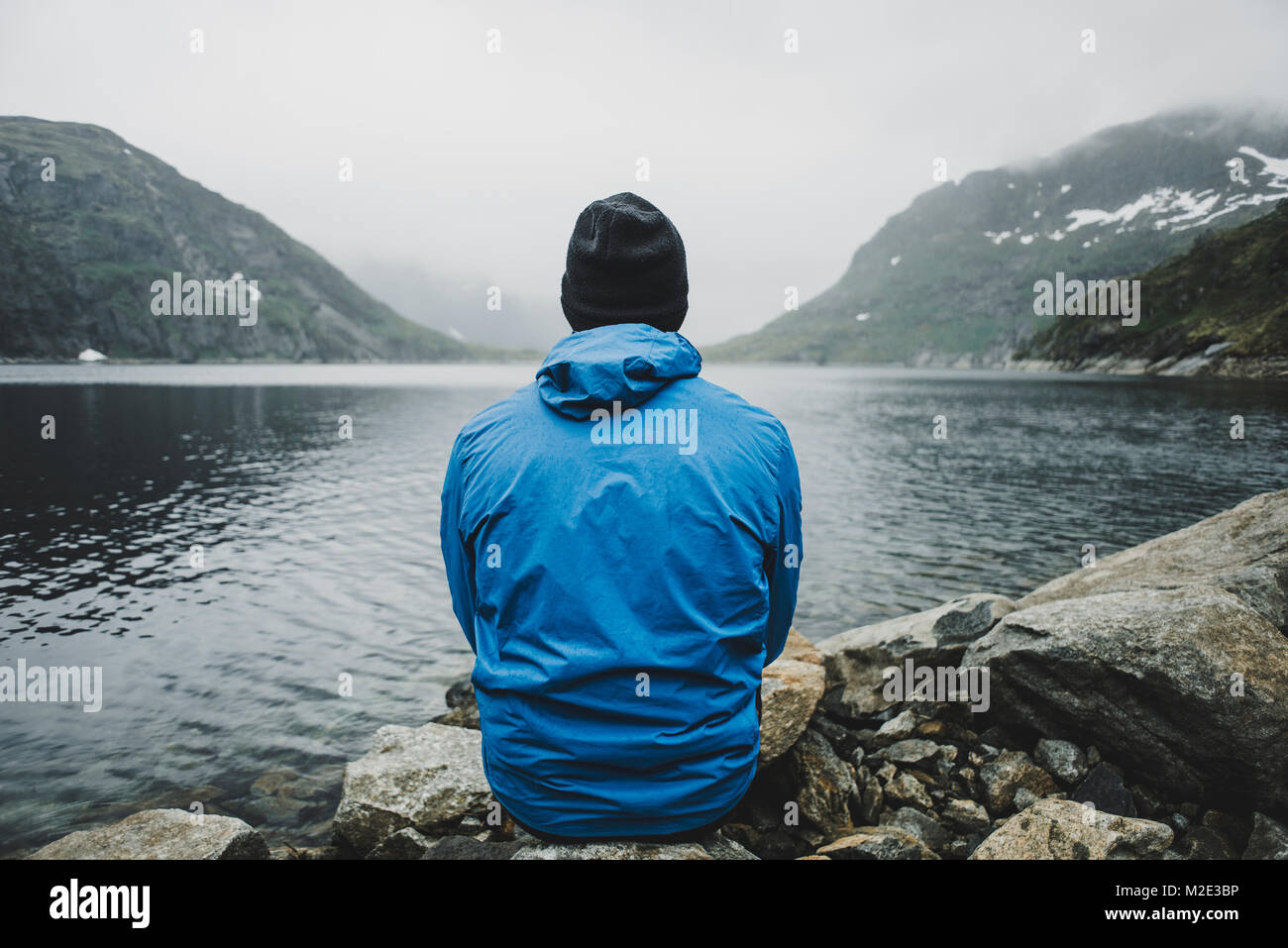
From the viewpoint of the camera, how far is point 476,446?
10.8ft

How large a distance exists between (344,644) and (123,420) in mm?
53863

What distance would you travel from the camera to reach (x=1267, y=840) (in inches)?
217

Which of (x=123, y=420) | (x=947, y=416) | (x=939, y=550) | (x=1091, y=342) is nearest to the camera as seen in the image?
(x=939, y=550)

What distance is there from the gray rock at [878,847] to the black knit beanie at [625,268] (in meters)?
4.51

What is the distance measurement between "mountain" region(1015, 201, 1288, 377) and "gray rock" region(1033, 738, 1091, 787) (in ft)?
392

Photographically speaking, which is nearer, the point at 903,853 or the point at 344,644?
the point at 903,853

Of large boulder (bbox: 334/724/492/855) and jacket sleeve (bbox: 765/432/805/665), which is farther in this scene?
large boulder (bbox: 334/724/492/855)

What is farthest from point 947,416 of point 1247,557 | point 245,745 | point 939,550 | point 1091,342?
point 1091,342

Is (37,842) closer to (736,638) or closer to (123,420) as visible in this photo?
(736,638)

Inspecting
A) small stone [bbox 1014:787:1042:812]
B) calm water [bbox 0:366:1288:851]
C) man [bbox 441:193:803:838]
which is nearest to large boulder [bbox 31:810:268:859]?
calm water [bbox 0:366:1288:851]

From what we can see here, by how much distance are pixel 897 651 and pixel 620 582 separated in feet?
24.7

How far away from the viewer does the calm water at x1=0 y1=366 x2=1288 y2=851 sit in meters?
10.5

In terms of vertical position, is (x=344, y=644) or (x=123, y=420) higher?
(x=123, y=420)

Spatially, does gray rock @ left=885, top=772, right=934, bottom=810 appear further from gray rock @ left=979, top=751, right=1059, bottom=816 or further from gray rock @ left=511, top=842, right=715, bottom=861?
gray rock @ left=511, top=842, right=715, bottom=861
